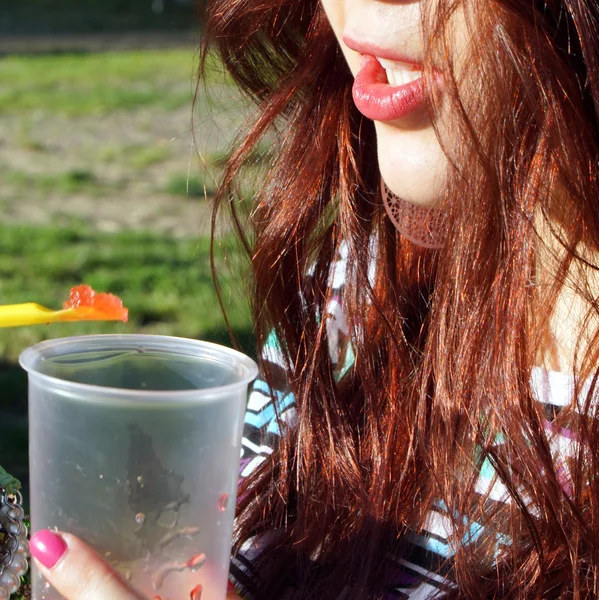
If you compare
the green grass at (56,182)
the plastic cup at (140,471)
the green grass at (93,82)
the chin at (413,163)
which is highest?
the chin at (413,163)

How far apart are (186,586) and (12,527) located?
193 mm

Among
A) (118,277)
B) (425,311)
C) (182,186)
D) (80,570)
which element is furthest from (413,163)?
(182,186)

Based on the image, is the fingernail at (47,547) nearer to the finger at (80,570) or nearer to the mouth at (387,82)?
the finger at (80,570)

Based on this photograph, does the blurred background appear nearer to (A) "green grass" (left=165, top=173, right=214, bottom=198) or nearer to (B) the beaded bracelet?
(A) "green grass" (left=165, top=173, right=214, bottom=198)

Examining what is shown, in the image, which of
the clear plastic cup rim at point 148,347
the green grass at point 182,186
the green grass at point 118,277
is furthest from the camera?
the green grass at point 182,186

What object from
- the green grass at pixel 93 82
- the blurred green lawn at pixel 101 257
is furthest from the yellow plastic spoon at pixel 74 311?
the green grass at pixel 93 82

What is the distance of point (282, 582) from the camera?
1.08m

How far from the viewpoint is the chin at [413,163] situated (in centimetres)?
102

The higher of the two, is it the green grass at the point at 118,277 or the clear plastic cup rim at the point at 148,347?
the clear plastic cup rim at the point at 148,347

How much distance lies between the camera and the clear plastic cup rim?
2.37ft

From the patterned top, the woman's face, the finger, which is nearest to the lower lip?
the woman's face

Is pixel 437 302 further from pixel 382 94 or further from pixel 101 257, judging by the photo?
pixel 101 257

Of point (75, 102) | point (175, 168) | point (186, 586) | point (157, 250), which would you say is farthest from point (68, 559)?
point (75, 102)

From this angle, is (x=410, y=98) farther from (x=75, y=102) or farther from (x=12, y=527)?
(x=75, y=102)
